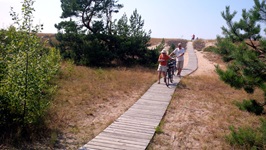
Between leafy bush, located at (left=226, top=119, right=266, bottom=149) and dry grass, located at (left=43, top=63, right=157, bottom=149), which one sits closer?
leafy bush, located at (left=226, top=119, right=266, bottom=149)

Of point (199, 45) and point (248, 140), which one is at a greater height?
point (199, 45)

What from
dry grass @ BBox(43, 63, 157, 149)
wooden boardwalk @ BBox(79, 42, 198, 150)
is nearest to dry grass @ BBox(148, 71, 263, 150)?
wooden boardwalk @ BBox(79, 42, 198, 150)

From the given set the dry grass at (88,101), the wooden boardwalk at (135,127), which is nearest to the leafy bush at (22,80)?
the dry grass at (88,101)

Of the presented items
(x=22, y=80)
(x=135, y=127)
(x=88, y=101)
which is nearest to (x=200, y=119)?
(x=135, y=127)

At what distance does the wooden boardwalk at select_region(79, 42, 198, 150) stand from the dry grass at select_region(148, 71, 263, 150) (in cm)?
25

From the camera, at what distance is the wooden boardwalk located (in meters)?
5.58

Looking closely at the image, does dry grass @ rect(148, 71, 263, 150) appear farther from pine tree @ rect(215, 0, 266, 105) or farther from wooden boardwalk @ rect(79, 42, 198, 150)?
pine tree @ rect(215, 0, 266, 105)

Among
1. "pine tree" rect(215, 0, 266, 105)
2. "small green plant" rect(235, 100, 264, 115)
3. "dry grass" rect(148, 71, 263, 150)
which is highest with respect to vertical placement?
"pine tree" rect(215, 0, 266, 105)

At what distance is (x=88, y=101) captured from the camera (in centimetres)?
897

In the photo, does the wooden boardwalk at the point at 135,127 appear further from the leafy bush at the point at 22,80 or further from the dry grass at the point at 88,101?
the leafy bush at the point at 22,80

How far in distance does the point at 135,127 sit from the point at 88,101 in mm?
2790

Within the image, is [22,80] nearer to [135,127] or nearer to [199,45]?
[135,127]

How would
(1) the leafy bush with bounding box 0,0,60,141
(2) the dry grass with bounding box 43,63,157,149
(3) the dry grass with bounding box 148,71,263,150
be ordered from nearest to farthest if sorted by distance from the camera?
(1) the leafy bush with bounding box 0,0,60,141 < (3) the dry grass with bounding box 148,71,263,150 < (2) the dry grass with bounding box 43,63,157,149

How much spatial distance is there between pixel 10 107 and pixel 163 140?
3.43m
